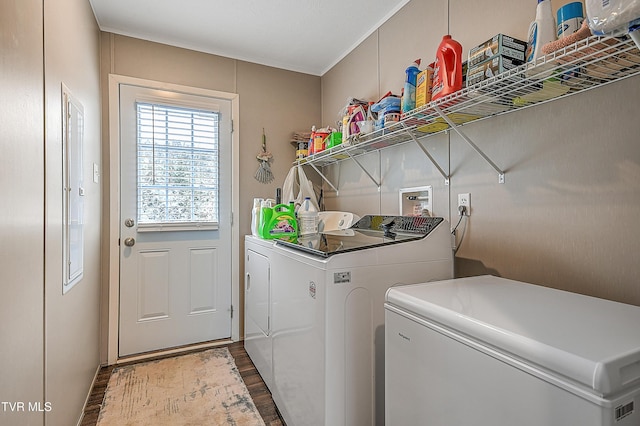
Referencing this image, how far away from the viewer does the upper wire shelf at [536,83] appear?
3.10 ft

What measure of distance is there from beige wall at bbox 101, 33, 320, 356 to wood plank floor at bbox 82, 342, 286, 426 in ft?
1.00

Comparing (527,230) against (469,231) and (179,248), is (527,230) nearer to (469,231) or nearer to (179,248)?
(469,231)

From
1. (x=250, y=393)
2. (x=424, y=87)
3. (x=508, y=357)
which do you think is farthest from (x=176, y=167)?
(x=508, y=357)

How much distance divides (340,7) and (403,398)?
7.44 feet

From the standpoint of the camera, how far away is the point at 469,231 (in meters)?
1.65

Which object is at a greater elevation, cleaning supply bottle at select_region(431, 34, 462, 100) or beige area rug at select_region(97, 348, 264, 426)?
cleaning supply bottle at select_region(431, 34, 462, 100)

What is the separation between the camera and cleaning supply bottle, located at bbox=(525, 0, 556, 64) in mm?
1111

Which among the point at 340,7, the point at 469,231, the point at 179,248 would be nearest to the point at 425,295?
the point at 469,231

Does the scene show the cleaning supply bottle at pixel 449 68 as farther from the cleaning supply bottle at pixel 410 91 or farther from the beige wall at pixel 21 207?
the beige wall at pixel 21 207

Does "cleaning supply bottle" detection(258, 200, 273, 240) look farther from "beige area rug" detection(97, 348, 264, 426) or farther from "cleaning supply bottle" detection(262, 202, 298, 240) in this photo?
"beige area rug" detection(97, 348, 264, 426)

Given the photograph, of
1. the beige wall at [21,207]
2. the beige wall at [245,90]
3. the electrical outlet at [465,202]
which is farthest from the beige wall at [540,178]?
the beige wall at [21,207]

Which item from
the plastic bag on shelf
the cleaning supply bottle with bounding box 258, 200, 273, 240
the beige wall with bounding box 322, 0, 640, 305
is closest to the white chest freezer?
the beige wall with bounding box 322, 0, 640, 305

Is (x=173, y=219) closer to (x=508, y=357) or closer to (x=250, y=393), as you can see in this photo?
(x=250, y=393)

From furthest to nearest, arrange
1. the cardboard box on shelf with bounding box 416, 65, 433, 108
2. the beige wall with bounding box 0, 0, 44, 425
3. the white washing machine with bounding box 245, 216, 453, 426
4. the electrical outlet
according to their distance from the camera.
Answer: the electrical outlet, the cardboard box on shelf with bounding box 416, 65, 433, 108, the white washing machine with bounding box 245, 216, 453, 426, the beige wall with bounding box 0, 0, 44, 425
